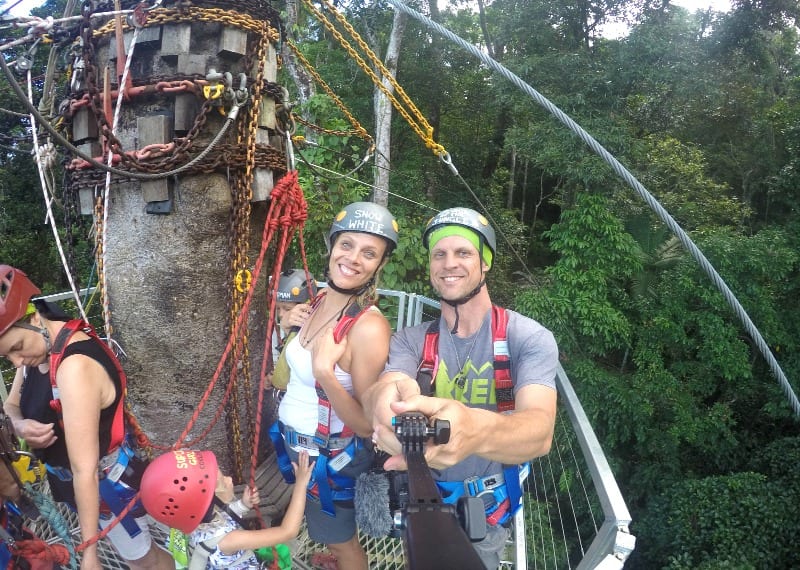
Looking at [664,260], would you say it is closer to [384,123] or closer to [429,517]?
[384,123]

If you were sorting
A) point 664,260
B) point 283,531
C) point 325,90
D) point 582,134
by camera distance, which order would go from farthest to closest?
point 664,260, point 325,90, point 582,134, point 283,531

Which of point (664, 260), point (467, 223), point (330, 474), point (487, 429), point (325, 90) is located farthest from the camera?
point (664, 260)

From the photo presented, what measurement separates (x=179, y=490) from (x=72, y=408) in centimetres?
43

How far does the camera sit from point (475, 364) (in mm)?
1701

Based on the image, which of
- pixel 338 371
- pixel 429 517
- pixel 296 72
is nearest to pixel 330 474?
pixel 338 371

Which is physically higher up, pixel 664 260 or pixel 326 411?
pixel 664 260

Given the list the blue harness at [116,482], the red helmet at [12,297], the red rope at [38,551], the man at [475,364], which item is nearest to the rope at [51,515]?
the red rope at [38,551]

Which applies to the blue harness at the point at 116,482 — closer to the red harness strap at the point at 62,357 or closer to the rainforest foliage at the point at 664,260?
the red harness strap at the point at 62,357

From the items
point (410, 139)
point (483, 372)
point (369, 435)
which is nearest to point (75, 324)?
point (369, 435)

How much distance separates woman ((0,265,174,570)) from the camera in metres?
1.66

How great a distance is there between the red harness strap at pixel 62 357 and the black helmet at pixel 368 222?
92 cm

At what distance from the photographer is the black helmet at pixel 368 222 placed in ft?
6.41

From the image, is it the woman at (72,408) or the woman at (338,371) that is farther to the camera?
the woman at (338,371)

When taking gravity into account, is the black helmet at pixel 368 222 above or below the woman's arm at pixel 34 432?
above
